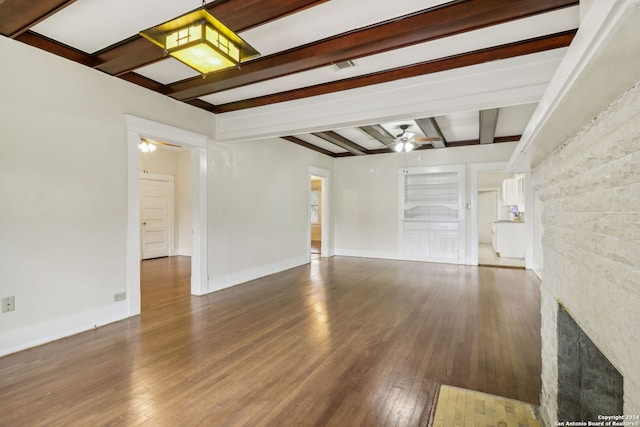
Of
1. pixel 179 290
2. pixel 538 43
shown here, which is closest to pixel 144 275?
pixel 179 290

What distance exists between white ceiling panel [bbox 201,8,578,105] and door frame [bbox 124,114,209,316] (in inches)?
38.1

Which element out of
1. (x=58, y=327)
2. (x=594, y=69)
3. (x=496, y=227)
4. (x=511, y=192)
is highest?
(x=511, y=192)

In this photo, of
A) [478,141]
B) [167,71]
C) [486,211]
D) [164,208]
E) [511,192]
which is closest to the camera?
[167,71]

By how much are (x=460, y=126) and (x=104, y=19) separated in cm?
527

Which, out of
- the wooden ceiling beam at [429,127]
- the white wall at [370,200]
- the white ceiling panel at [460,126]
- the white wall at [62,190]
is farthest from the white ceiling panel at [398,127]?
the white wall at [62,190]

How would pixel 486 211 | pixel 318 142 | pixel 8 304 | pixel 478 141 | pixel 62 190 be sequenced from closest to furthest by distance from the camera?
pixel 8 304 < pixel 62 190 < pixel 478 141 < pixel 318 142 < pixel 486 211

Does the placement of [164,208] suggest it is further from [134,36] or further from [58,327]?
[134,36]

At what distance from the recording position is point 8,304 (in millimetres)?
2641

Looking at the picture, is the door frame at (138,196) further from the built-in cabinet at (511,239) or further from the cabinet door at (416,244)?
the built-in cabinet at (511,239)

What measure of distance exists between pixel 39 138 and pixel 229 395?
2.85m

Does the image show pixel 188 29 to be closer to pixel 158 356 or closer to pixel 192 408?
pixel 192 408

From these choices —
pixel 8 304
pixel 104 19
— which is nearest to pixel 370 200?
pixel 104 19

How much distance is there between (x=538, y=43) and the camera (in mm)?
2635

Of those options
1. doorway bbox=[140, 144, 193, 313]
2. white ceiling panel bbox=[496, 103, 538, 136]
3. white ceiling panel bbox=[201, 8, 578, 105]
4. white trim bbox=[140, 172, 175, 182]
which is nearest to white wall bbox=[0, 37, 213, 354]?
white ceiling panel bbox=[201, 8, 578, 105]
